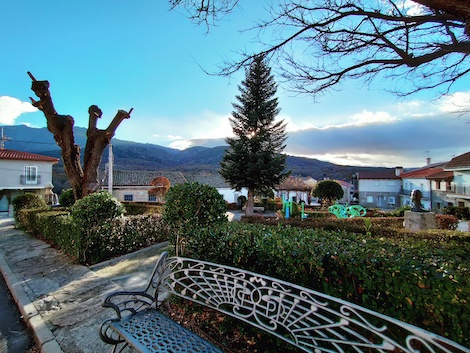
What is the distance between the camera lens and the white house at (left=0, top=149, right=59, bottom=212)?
21.7 meters

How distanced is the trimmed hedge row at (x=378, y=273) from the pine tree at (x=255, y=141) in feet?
50.8

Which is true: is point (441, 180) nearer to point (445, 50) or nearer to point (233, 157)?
point (233, 157)

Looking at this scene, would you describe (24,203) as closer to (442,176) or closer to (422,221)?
(422,221)

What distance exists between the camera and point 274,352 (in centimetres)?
197

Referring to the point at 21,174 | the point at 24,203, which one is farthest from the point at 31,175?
the point at 24,203

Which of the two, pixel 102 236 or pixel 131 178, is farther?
pixel 131 178

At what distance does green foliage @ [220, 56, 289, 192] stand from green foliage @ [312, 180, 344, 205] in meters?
3.53

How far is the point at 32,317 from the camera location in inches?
113

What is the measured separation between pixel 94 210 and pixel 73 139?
402cm

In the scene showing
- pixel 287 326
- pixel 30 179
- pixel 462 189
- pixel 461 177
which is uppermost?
pixel 30 179

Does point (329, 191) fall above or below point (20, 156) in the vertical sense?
below

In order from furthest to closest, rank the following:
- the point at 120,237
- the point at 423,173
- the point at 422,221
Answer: the point at 423,173
the point at 422,221
the point at 120,237

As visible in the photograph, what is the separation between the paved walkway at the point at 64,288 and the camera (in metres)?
2.49

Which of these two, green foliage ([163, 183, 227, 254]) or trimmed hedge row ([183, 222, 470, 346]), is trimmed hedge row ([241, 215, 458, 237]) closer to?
green foliage ([163, 183, 227, 254])
